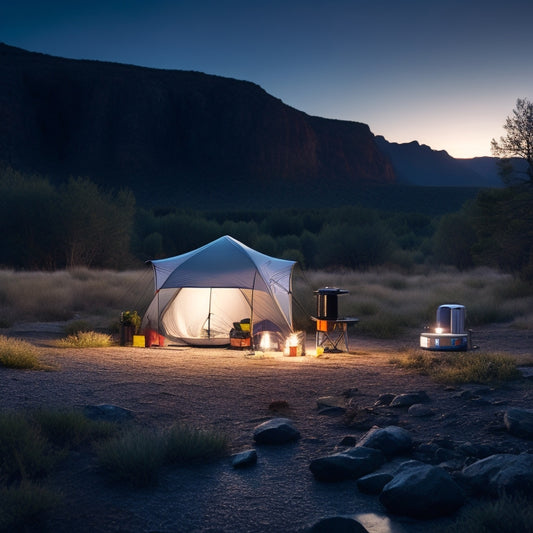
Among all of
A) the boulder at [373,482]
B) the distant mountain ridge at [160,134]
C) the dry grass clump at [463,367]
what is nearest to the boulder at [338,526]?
the boulder at [373,482]

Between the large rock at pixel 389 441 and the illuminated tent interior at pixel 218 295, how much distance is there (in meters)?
7.84

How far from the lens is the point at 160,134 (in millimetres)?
89562

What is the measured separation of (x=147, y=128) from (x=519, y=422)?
279 ft

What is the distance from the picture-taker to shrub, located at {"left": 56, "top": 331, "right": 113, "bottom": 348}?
571 inches

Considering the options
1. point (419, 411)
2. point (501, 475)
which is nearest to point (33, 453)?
point (501, 475)

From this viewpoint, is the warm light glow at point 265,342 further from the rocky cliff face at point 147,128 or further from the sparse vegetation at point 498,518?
the rocky cliff face at point 147,128

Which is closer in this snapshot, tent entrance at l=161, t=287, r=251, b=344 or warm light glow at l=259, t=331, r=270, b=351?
warm light glow at l=259, t=331, r=270, b=351

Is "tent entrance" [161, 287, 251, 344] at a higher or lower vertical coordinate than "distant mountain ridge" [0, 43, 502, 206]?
lower

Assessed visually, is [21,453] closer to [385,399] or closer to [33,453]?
[33,453]

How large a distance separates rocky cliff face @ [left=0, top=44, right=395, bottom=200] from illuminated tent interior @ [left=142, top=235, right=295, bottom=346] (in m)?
62.0

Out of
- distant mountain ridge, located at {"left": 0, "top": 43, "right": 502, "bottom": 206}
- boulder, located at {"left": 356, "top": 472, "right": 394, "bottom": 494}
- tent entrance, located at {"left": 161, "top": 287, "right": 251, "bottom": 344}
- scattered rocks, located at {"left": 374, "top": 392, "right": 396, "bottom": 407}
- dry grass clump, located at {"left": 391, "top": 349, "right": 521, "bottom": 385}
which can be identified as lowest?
boulder, located at {"left": 356, "top": 472, "right": 394, "bottom": 494}

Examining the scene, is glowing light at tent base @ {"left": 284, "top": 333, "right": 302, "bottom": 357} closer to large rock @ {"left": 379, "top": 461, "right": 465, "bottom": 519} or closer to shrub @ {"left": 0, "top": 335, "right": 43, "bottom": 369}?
shrub @ {"left": 0, "top": 335, "right": 43, "bottom": 369}

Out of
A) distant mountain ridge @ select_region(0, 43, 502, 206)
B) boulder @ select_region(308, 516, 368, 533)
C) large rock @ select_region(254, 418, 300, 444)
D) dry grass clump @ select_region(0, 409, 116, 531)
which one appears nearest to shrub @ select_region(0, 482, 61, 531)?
dry grass clump @ select_region(0, 409, 116, 531)

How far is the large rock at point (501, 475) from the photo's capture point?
567 cm
